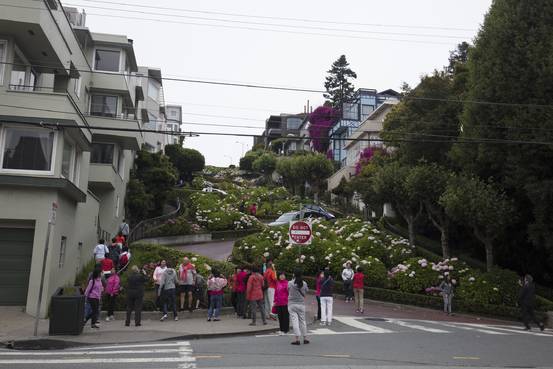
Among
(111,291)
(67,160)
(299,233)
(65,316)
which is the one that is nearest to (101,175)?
(67,160)

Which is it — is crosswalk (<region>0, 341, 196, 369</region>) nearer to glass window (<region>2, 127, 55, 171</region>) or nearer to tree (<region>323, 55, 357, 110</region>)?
glass window (<region>2, 127, 55, 171</region>)

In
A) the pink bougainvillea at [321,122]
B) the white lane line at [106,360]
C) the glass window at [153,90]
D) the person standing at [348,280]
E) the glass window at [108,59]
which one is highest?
the pink bougainvillea at [321,122]

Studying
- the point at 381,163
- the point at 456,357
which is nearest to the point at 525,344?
the point at 456,357

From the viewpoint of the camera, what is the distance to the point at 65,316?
14.0 meters

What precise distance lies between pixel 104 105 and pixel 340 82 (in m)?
72.1

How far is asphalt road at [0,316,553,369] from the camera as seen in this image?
10.0 metres

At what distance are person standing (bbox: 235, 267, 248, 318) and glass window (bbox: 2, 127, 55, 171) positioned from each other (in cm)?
701

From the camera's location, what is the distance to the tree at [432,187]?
1134 inches

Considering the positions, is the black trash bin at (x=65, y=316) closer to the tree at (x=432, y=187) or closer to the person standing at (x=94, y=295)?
the person standing at (x=94, y=295)

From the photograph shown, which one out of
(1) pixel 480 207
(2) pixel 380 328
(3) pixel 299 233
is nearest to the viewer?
(2) pixel 380 328

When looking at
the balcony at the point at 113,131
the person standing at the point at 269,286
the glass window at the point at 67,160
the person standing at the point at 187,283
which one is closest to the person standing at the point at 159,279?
the person standing at the point at 187,283

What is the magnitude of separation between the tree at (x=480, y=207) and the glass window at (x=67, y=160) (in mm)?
16147

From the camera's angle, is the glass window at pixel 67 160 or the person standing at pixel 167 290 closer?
the person standing at pixel 167 290

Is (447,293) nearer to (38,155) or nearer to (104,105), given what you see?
(38,155)
